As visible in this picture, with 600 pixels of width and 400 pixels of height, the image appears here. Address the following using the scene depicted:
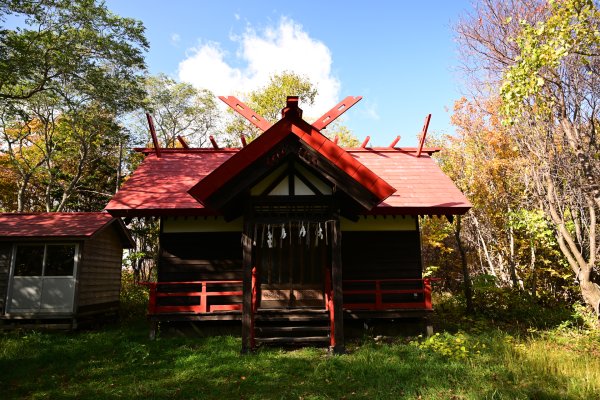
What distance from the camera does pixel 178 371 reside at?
6.85 m

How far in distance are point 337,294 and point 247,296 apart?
2046 millimetres

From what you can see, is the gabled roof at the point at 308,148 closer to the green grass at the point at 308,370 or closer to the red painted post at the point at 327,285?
the red painted post at the point at 327,285

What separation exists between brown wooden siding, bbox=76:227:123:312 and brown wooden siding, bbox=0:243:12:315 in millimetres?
2384

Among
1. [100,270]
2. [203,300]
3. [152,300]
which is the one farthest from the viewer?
[100,270]

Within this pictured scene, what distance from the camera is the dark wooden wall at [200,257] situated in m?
10.5

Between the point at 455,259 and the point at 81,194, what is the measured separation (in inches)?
1053

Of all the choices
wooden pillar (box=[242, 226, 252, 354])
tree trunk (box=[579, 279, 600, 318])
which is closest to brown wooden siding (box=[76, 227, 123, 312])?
wooden pillar (box=[242, 226, 252, 354])

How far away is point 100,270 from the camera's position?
1334 centimetres

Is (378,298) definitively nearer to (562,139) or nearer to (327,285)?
(327,285)

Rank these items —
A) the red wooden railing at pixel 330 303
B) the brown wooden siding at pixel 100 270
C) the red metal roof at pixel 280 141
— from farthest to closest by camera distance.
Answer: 1. the brown wooden siding at pixel 100 270
2. the red wooden railing at pixel 330 303
3. the red metal roof at pixel 280 141

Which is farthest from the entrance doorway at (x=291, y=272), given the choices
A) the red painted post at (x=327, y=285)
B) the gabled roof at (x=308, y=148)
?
the gabled roof at (x=308, y=148)

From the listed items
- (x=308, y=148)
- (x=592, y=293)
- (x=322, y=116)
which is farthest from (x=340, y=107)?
(x=592, y=293)

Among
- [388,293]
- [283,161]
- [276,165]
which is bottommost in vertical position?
[388,293]

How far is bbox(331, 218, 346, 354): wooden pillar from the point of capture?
7.77 metres
